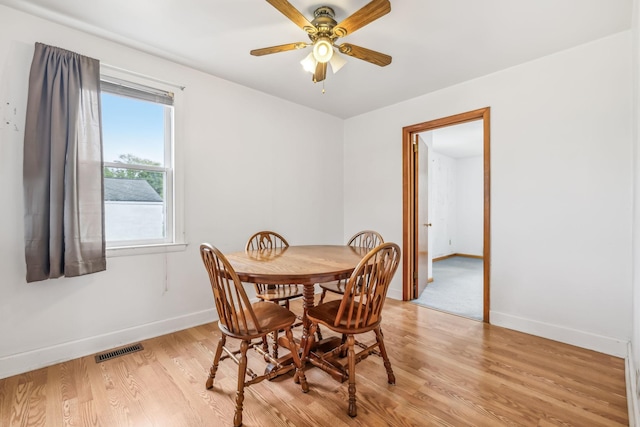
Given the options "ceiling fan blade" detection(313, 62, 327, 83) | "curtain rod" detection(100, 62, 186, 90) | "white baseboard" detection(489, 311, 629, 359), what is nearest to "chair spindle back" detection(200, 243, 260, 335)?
"ceiling fan blade" detection(313, 62, 327, 83)

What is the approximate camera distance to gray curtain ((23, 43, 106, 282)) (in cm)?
196

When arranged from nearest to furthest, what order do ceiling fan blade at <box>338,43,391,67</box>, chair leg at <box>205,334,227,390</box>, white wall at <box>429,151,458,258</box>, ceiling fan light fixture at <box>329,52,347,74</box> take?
chair leg at <box>205,334,227,390</box> → ceiling fan blade at <box>338,43,391,67</box> → ceiling fan light fixture at <box>329,52,347,74</box> → white wall at <box>429,151,458,258</box>

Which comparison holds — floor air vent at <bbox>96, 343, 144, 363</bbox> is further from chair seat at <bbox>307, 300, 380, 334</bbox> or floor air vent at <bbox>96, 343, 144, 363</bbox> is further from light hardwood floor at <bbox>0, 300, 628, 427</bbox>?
chair seat at <bbox>307, 300, 380, 334</bbox>

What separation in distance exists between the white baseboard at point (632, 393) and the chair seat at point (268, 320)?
1.72 metres

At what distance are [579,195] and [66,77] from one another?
13.5ft

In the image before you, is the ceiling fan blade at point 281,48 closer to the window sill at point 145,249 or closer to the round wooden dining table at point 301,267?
the round wooden dining table at point 301,267

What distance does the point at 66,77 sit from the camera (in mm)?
2059

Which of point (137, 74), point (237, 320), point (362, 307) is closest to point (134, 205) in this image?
point (137, 74)

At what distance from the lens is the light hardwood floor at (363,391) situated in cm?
154

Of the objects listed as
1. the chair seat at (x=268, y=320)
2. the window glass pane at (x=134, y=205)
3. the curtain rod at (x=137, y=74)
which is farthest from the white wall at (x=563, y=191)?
the window glass pane at (x=134, y=205)

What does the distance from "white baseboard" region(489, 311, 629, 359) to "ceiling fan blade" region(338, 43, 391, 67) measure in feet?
8.44

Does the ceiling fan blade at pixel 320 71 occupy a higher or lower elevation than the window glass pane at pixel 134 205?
higher

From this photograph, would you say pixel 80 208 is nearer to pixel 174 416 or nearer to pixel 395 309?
pixel 174 416

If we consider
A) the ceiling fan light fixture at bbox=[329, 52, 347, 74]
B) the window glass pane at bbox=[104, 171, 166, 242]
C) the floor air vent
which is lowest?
the floor air vent
